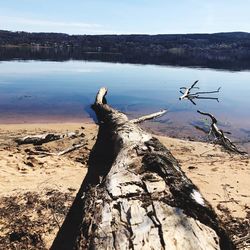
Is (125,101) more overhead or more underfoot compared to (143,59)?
more underfoot

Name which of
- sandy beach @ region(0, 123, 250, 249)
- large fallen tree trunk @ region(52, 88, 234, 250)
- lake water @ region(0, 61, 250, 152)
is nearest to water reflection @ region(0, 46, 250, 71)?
lake water @ region(0, 61, 250, 152)

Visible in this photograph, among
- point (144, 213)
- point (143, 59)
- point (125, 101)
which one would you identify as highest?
point (144, 213)

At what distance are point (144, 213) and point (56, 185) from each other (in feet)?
10.9

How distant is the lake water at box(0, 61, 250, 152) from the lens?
1620 centimetres

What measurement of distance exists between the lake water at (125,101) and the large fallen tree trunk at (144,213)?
324 inches

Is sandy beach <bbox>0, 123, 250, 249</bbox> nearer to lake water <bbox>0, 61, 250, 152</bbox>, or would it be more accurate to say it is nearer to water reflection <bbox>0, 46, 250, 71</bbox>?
lake water <bbox>0, 61, 250, 152</bbox>

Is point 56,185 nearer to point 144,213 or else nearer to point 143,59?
point 144,213

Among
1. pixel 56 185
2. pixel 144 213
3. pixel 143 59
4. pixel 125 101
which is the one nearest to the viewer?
pixel 144 213

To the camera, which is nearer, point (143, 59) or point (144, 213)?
point (144, 213)

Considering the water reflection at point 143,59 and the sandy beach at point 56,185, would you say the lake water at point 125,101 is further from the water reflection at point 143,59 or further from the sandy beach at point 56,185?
the water reflection at point 143,59

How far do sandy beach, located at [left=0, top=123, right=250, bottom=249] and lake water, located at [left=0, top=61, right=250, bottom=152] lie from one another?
3.85 m

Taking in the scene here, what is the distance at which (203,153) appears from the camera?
1068 centimetres

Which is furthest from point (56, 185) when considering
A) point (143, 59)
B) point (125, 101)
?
point (143, 59)

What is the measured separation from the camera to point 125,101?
20.8 m
